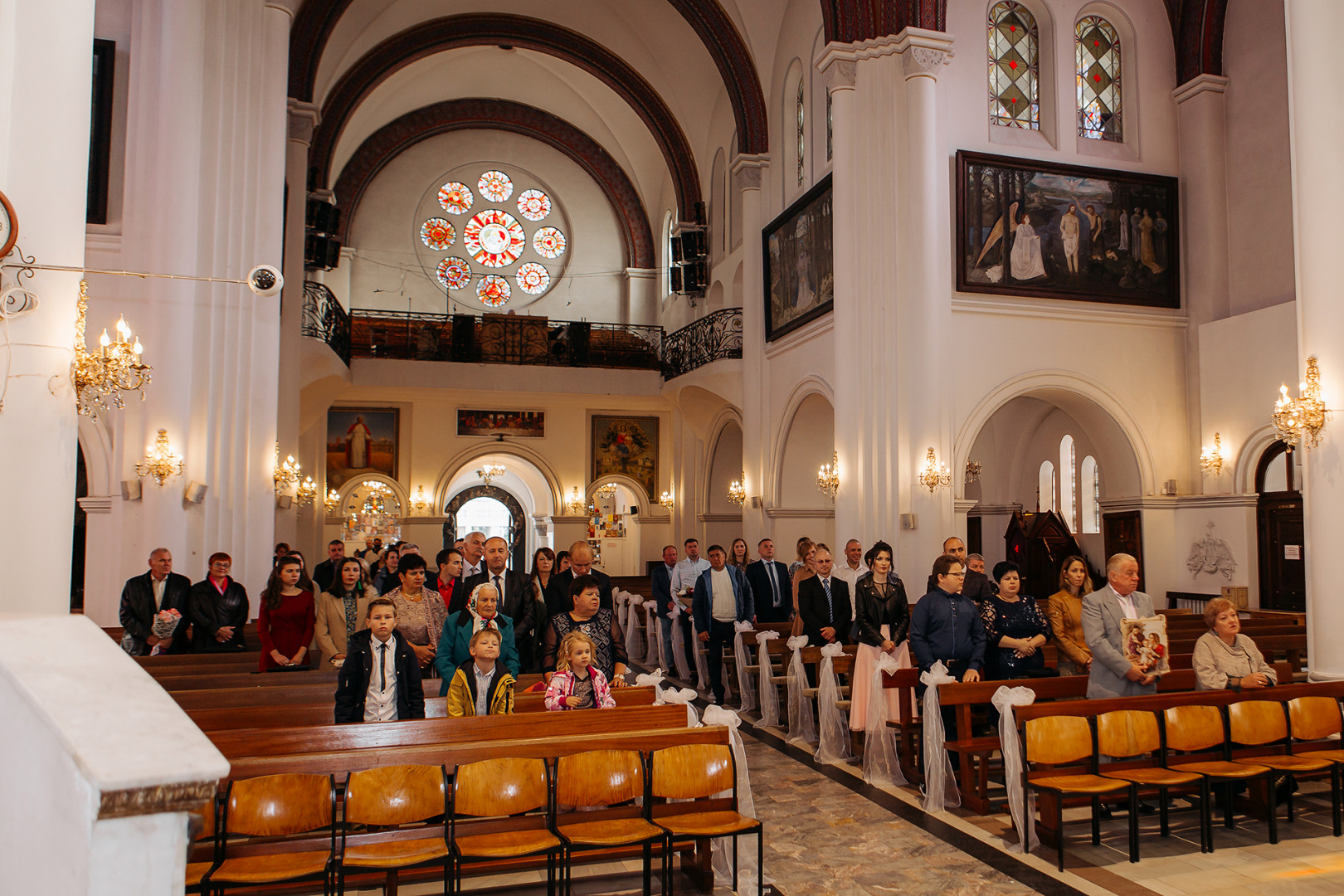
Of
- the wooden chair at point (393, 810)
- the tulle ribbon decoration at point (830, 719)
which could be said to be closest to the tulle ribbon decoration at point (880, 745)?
the tulle ribbon decoration at point (830, 719)

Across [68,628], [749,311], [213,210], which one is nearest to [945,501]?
[749,311]

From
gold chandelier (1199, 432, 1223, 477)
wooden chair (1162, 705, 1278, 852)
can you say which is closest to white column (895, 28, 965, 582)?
gold chandelier (1199, 432, 1223, 477)

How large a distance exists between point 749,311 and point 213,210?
8772 mm

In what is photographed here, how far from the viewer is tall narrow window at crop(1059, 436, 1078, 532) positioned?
54.3 feet

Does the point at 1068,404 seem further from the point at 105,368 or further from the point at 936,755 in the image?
the point at 105,368

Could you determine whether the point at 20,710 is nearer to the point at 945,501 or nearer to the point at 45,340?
the point at 45,340

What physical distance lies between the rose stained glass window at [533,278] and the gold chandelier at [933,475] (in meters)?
15.8

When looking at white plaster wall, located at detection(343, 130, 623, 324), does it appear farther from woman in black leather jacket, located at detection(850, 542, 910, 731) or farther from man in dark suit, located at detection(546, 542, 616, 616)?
woman in black leather jacket, located at detection(850, 542, 910, 731)

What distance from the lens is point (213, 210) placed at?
34.9 feet

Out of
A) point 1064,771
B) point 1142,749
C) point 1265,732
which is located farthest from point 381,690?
point 1265,732

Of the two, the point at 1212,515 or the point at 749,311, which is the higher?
the point at 749,311

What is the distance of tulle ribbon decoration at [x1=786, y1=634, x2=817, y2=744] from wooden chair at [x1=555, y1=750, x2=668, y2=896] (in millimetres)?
3564

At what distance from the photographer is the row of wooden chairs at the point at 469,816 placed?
13.3 ft

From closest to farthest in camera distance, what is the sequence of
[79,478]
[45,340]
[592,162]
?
[45,340] → [79,478] → [592,162]
